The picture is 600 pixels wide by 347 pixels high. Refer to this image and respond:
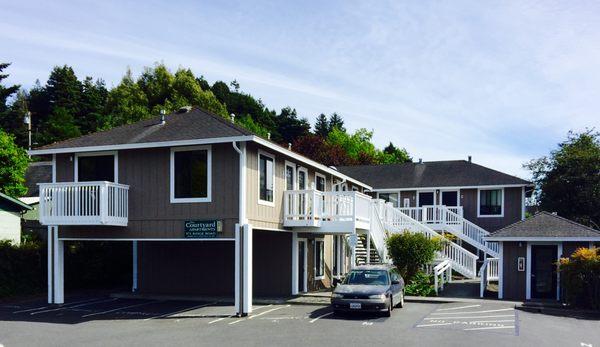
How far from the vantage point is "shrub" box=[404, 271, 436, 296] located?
2225 centimetres

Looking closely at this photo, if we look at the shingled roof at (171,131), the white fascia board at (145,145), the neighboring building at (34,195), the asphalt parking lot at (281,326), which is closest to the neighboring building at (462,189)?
the asphalt parking lot at (281,326)

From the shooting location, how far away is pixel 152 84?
51.5 m

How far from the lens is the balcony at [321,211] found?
69.2 ft

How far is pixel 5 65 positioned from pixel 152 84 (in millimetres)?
14001

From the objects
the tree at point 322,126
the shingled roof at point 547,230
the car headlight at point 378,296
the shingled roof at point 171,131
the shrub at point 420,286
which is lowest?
the shrub at point 420,286

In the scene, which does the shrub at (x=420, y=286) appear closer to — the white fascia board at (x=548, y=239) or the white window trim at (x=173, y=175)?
the white fascia board at (x=548, y=239)

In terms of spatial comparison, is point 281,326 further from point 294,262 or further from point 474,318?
point 294,262

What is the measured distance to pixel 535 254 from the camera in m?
21.7

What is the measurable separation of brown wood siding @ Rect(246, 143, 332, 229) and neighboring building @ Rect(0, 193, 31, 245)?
1153 cm

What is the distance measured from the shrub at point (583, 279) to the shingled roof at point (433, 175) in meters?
13.1

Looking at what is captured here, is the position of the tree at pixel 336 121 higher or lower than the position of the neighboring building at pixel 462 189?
higher

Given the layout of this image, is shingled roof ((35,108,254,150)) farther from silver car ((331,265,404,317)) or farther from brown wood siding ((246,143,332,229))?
silver car ((331,265,404,317))

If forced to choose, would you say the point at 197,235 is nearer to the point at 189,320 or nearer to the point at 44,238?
the point at 189,320

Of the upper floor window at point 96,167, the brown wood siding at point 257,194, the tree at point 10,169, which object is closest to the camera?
the brown wood siding at point 257,194
